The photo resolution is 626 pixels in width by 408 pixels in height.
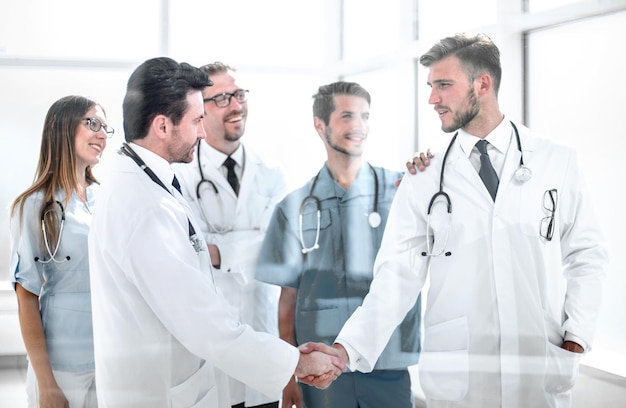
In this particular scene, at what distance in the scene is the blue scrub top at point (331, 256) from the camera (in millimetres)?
2031

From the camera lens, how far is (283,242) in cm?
203

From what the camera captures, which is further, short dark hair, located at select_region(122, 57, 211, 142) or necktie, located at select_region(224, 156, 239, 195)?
necktie, located at select_region(224, 156, 239, 195)

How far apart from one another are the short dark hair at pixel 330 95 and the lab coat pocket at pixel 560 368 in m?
1.01

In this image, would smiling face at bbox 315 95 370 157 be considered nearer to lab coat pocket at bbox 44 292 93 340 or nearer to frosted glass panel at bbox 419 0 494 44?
frosted glass panel at bbox 419 0 494 44

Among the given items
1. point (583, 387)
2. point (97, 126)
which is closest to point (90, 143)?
point (97, 126)

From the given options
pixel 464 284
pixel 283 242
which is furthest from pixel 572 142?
pixel 283 242

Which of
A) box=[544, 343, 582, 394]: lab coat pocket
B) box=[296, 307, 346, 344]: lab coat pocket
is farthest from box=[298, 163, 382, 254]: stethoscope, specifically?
box=[544, 343, 582, 394]: lab coat pocket

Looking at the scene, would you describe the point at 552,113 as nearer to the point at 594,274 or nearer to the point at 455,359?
the point at 594,274

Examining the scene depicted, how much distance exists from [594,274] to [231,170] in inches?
47.3

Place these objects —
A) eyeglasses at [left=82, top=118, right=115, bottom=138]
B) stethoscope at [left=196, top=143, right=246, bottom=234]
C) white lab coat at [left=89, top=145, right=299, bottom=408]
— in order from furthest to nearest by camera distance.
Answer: stethoscope at [left=196, top=143, right=246, bottom=234], eyeglasses at [left=82, top=118, right=115, bottom=138], white lab coat at [left=89, top=145, right=299, bottom=408]

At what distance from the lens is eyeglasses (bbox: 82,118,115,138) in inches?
72.8

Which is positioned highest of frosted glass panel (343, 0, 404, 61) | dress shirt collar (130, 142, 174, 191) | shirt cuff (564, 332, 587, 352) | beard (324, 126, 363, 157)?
frosted glass panel (343, 0, 404, 61)

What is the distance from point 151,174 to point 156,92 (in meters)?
0.25

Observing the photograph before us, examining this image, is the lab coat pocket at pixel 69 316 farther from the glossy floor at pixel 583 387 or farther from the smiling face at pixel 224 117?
the smiling face at pixel 224 117
